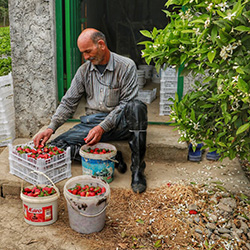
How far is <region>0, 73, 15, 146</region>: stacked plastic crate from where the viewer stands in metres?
5.23

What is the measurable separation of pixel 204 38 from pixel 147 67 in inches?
251

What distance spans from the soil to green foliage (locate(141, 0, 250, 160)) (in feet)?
2.53

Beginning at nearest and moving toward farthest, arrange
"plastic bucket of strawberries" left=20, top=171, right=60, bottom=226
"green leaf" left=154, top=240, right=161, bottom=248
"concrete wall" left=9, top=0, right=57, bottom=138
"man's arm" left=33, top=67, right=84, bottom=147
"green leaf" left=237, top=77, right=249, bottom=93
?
"green leaf" left=237, top=77, right=249, bottom=93 < "green leaf" left=154, top=240, right=161, bottom=248 < "plastic bucket of strawberries" left=20, top=171, right=60, bottom=226 < "man's arm" left=33, top=67, right=84, bottom=147 < "concrete wall" left=9, top=0, right=57, bottom=138

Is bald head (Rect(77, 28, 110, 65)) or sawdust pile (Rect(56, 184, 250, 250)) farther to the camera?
bald head (Rect(77, 28, 110, 65))

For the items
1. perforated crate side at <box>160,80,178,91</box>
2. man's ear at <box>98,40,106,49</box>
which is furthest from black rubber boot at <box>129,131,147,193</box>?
perforated crate side at <box>160,80,178,91</box>

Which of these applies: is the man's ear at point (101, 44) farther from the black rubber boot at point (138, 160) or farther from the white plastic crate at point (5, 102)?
the white plastic crate at point (5, 102)

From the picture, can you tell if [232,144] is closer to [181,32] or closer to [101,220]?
[181,32]

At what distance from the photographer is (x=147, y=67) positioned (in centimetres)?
841

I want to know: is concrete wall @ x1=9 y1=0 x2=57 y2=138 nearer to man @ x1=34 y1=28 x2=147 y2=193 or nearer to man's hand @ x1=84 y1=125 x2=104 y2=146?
man @ x1=34 y1=28 x2=147 y2=193

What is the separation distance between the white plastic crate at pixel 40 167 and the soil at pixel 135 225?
27cm

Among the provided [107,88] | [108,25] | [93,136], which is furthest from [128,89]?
[108,25]

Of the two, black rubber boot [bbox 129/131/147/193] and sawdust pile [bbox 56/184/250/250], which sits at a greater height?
black rubber boot [bbox 129/131/147/193]

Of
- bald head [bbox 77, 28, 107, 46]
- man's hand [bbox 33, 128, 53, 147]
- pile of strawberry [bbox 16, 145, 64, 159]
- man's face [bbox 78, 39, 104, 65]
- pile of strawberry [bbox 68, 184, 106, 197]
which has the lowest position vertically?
pile of strawberry [bbox 68, 184, 106, 197]

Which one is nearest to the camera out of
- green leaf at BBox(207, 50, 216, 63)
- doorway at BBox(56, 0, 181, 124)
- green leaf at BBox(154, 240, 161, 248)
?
green leaf at BBox(207, 50, 216, 63)
